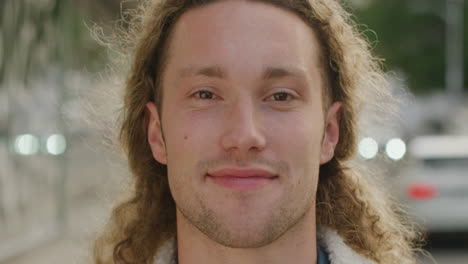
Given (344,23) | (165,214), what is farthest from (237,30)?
(165,214)

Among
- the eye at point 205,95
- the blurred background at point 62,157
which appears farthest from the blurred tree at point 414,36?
the eye at point 205,95

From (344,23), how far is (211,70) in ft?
1.97

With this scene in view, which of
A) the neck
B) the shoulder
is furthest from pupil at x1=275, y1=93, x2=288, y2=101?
the shoulder

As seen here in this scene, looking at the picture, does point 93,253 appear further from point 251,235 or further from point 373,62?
point 373,62

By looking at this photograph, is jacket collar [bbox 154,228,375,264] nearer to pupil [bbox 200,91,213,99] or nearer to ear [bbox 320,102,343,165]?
ear [bbox 320,102,343,165]

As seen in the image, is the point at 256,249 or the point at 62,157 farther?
the point at 62,157

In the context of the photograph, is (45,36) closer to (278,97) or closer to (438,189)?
(438,189)

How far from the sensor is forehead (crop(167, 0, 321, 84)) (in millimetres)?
2172

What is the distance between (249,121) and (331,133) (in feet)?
1.19

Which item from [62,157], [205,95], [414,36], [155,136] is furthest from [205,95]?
[414,36]

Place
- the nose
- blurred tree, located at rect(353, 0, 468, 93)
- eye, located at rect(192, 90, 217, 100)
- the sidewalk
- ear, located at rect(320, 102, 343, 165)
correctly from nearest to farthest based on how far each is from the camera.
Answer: the nose, eye, located at rect(192, 90, 217, 100), ear, located at rect(320, 102, 343, 165), the sidewalk, blurred tree, located at rect(353, 0, 468, 93)

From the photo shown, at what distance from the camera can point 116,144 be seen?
291cm

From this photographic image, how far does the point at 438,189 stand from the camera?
357 inches

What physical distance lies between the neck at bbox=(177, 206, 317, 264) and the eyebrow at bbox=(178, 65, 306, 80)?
1.28 ft
